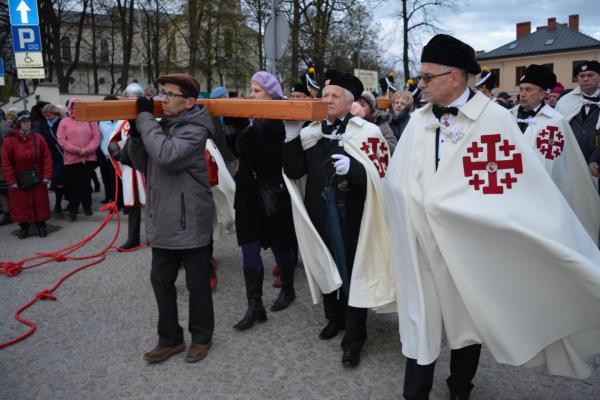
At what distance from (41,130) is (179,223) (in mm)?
7168

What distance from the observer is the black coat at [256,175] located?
4180 mm

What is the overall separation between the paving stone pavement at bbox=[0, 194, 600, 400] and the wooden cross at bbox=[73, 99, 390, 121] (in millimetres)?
1754

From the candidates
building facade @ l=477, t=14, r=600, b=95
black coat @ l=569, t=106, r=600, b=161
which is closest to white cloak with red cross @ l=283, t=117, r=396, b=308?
black coat @ l=569, t=106, r=600, b=161

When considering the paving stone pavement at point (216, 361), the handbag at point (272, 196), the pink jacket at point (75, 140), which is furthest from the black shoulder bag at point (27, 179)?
the handbag at point (272, 196)

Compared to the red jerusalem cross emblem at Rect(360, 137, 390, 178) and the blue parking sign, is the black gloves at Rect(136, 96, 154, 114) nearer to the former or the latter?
the red jerusalem cross emblem at Rect(360, 137, 390, 178)

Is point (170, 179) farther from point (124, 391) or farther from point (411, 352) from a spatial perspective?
point (411, 352)

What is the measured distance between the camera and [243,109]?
144 inches

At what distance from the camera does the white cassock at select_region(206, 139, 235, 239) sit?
5695 mm

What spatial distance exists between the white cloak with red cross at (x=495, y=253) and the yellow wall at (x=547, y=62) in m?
47.0

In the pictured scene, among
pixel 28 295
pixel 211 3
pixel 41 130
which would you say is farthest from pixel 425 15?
pixel 28 295

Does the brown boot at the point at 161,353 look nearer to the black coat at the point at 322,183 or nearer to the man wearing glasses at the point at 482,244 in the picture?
the black coat at the point at 322,183

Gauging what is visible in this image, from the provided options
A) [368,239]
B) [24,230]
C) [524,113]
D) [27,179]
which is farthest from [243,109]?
[24,230]

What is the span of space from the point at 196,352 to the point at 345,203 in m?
1.54

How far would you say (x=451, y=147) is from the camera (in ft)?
9.39
